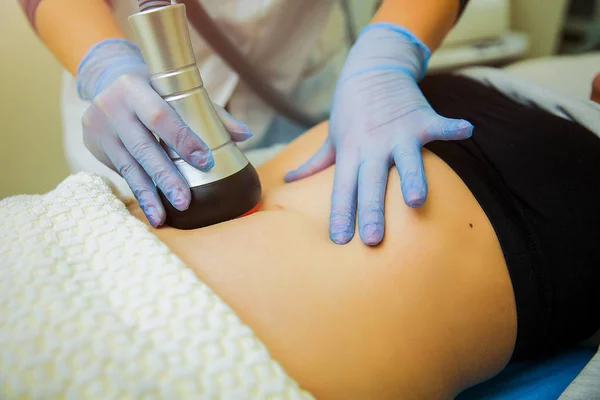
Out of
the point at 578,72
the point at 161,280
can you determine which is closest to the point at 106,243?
the point at 161,280

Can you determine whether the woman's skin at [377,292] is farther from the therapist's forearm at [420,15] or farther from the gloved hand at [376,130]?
the therapist's forearm at [420,15]

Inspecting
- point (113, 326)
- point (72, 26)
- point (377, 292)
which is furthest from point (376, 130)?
point (72, 26)

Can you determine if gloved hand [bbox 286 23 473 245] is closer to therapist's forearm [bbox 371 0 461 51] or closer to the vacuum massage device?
therapist's forearm [bbox 371 0 461 51]

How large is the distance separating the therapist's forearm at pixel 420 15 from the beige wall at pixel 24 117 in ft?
→ 2.11

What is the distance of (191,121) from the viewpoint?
551mm

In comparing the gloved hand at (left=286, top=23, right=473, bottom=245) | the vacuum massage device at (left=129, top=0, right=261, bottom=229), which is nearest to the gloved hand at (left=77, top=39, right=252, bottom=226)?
the vacuum massage device at (left=129, top=0, right=261, bottom=229)

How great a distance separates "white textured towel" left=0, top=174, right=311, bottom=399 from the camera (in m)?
0.37

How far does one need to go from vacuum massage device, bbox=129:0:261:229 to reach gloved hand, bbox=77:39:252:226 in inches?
0.4

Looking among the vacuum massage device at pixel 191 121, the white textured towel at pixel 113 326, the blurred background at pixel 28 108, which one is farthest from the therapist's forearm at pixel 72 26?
the white textured towel at pixel 113 326

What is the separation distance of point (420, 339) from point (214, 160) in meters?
0.32

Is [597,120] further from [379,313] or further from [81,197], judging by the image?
[81,197]

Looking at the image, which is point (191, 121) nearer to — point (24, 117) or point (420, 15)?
point (24, 117)

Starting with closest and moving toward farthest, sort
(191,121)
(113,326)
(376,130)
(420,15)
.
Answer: (113,326), (191,121), (376,130), (420,15)

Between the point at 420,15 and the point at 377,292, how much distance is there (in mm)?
604
